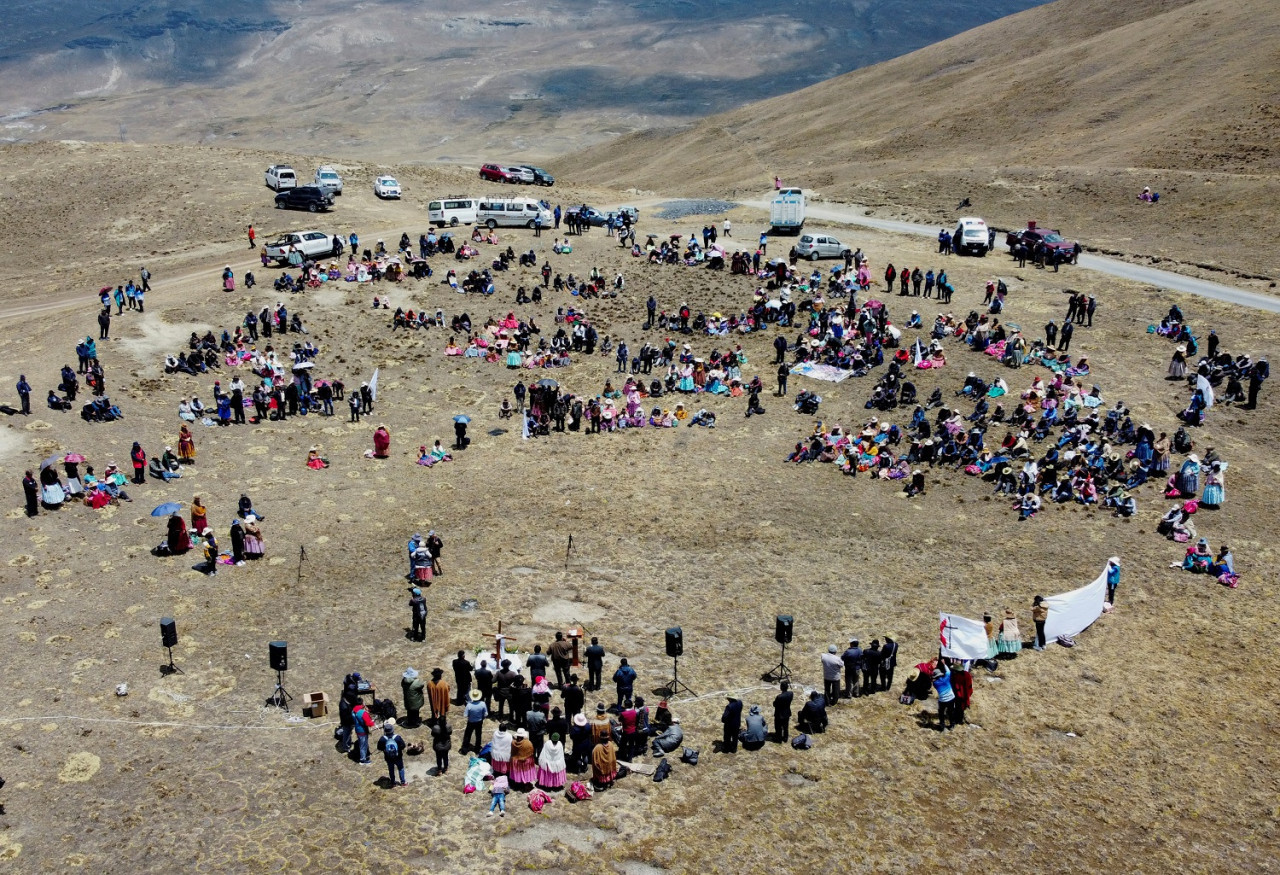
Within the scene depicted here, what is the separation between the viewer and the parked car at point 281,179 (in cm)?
6594

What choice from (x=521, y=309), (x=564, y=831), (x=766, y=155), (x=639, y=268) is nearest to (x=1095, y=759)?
(x=564, y=831)

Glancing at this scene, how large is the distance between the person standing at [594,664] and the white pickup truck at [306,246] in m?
37.3

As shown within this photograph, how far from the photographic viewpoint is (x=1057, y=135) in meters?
77.4

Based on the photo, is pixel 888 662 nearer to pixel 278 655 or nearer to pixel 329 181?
pixel 278 655

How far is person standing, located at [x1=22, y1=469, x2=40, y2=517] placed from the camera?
1117 inches

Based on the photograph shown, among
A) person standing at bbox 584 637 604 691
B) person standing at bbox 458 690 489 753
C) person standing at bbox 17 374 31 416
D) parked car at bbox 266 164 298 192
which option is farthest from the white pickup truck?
person standing at bbox 458 690 489 753

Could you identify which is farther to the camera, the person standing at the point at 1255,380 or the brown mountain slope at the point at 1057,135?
the brown mountain slope at the point at 1057,135

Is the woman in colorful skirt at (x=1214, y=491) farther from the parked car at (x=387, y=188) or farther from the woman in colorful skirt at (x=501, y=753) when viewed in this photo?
the parked car at (x=387, y=188)

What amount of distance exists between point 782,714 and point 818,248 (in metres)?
38.1

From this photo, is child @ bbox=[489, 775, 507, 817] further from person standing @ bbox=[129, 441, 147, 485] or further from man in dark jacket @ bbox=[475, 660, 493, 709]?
person standing @ bbox=[129, 441, 147, 485]

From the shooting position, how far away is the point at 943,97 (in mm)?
93125

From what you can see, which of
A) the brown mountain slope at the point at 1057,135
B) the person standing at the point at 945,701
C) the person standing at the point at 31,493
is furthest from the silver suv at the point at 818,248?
the person standing at the point at 31,493

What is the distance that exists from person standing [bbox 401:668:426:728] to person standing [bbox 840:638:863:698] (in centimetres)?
850

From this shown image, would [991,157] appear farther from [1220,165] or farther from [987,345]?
[987,345]
